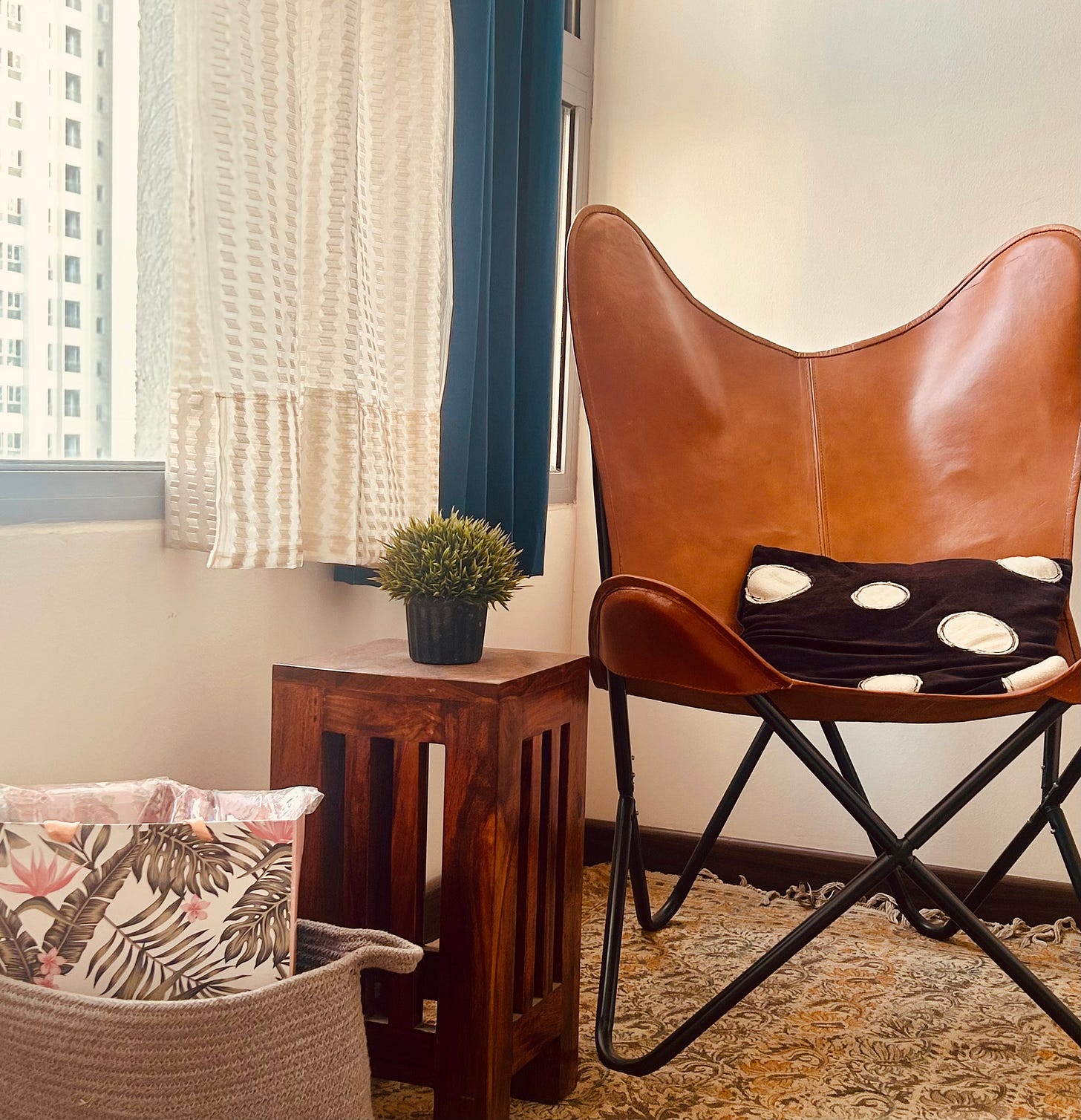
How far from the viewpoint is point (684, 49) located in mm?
2375

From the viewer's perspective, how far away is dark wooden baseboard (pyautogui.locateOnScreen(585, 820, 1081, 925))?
2195 millimetres

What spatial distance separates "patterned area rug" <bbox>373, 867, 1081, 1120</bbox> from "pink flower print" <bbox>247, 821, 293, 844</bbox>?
0.57 m

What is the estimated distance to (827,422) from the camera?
194 cm

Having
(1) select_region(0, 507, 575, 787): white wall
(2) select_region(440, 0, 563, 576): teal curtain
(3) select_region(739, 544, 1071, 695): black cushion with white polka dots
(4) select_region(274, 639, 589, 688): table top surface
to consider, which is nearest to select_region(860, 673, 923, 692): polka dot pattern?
(3) select_region(739, 544, 1071, 695): black cushion with white polka dots

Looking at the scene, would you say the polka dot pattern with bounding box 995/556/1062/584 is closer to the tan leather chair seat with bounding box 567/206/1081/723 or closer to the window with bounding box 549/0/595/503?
the tan leather chair seat with bounding box 567/206/1081/723

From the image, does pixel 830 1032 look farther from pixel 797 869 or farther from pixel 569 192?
pixel 569 192

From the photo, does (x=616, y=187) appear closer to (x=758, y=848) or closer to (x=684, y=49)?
(x=684, y=49)

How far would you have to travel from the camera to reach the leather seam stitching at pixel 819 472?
1900 millimetres

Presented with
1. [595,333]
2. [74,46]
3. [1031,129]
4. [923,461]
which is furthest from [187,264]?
[1031,129]

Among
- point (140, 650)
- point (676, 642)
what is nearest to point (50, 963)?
point (140, 650)

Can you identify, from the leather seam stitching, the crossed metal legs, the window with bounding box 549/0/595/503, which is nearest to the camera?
the crossed metal legs

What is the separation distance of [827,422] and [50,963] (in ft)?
4.62

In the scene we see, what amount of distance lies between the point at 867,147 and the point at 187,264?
4.84 ft

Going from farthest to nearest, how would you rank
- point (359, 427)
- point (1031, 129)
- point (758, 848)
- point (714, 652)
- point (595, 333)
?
point (758, 848), point (1031, 129), point (595, 333), point (359, 427), point (714, 652)
